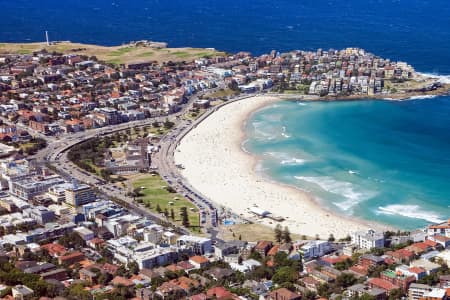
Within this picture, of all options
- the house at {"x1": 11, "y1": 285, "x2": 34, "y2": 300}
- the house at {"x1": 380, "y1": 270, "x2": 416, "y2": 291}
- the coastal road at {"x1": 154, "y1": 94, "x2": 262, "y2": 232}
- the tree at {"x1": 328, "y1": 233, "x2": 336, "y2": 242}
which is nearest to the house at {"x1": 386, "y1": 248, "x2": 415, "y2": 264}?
the house at {"x1": 380, "y1": 270, "x2": 416, "y2": 291}

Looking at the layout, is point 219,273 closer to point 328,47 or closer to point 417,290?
point 417,290

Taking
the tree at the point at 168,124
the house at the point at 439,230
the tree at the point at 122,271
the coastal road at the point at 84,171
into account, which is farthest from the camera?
the tree at the point at 168,124

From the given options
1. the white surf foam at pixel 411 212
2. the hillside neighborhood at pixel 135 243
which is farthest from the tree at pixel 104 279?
the white surf foam at pixel 411 212

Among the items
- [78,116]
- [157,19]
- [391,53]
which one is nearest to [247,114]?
[78,116]

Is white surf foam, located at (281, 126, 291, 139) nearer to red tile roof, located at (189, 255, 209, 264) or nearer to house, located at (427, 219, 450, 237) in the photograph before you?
house, located at (427, 219, 450, 237)

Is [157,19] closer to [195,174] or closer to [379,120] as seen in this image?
[379,120]

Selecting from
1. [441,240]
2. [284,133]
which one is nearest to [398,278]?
[441,240]

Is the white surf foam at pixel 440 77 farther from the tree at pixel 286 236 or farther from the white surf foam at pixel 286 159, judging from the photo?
the tree at pixel 286 236
